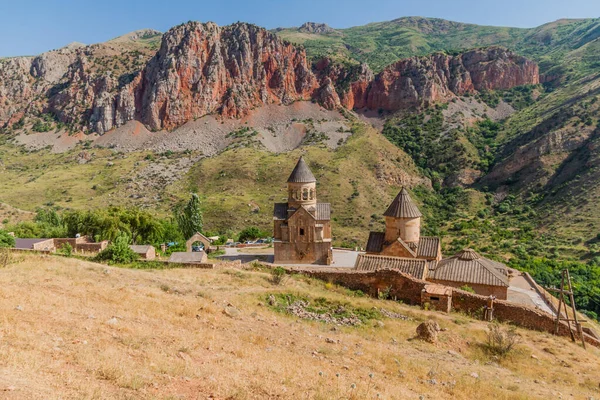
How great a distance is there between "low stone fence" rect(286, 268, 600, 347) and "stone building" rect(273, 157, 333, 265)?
9.90 m

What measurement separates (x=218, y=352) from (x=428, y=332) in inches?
323

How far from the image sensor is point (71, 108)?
392 feet

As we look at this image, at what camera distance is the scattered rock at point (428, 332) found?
574 inches

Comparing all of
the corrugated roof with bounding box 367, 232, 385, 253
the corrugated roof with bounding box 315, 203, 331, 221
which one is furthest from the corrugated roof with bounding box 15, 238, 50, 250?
the corrugated roof with bounding box 367, 232, 385, 253

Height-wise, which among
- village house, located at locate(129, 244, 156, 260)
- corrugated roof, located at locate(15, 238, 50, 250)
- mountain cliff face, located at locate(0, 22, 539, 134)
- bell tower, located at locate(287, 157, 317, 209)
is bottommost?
village house, located at locate(129, 244, 156, 260)

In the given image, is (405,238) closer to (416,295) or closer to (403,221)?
(403,221)

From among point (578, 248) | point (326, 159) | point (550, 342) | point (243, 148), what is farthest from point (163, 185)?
point (550, 342)

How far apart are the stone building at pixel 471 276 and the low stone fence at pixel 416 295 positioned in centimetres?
400

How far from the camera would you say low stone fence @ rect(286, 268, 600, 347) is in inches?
715

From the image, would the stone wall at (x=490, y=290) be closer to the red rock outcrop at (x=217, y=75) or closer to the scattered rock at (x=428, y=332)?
the scattered rock at (x=428, y=332)

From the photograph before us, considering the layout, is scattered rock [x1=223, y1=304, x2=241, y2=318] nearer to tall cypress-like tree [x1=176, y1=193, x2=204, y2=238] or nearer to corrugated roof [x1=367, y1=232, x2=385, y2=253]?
corrugated roof [x1=367, y1=232, x2=385, y2=253]

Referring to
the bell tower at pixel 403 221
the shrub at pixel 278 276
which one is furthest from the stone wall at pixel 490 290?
the shrub at pixel 278 276

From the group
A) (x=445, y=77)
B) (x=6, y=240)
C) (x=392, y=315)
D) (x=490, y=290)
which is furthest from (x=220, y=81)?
(x=392, y=315)

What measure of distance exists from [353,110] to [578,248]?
88704 millimetres
